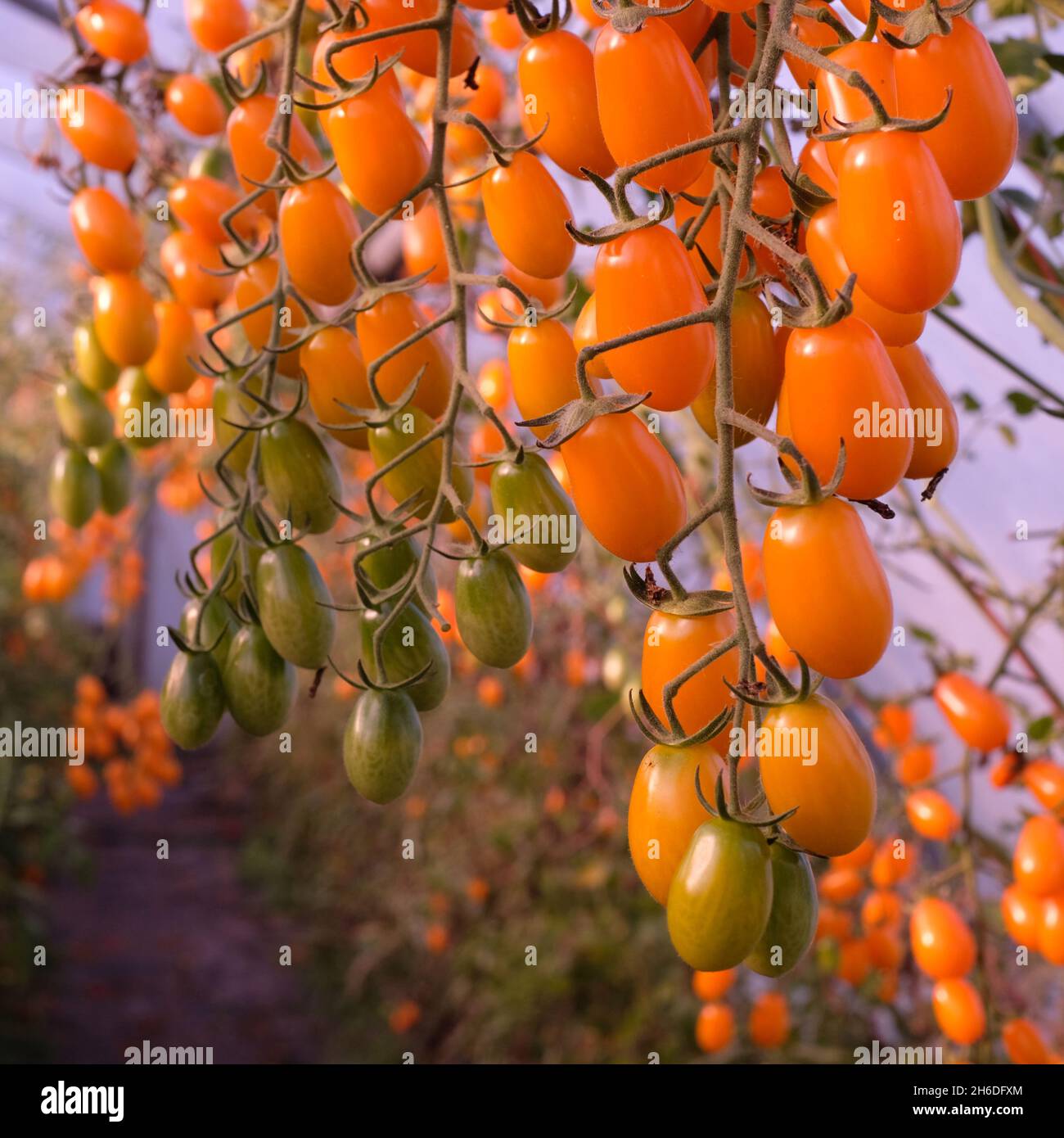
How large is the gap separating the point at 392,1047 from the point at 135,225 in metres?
2.92

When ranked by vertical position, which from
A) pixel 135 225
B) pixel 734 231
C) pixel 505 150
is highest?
pixel 135 225

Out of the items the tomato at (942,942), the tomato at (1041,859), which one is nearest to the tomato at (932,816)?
the tomato at (942,942)

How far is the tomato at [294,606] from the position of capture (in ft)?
2.13

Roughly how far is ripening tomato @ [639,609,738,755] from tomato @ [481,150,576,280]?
8.9 inches

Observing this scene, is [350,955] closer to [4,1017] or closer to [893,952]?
[4,1017]

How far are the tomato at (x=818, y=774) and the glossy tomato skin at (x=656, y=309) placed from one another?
0.45 feet

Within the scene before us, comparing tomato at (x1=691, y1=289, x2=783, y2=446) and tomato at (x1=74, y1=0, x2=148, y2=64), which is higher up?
tomato at (x1=74, y1=0, x2=148, y2=64)

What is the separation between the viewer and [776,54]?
420 mm

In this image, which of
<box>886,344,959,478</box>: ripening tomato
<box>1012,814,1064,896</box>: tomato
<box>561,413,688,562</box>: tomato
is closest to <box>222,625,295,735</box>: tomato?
<box>561,413,688,562</box>: tomato

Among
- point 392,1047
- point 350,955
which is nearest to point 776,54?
point 392,1047

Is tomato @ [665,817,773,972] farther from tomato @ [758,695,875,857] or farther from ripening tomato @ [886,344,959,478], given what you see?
ripening tomato @ [886,344,959,478]

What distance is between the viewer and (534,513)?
569mm

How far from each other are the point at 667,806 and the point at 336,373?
1.08 feet

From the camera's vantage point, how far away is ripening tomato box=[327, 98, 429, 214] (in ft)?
1.97
